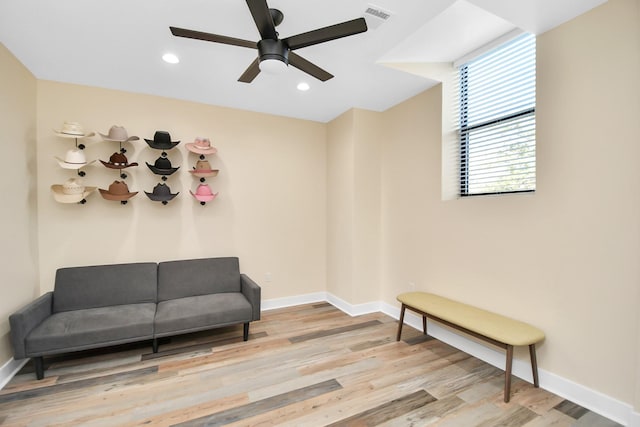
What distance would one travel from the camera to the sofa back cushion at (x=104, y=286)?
283cm

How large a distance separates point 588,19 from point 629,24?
0.25m

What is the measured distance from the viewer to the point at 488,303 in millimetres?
2643

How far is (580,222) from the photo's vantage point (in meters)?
2.03

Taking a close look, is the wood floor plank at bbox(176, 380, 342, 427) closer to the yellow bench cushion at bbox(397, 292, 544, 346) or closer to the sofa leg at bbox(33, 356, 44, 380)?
the yellow bench cushion at bbox(397, 292, 544, 346)

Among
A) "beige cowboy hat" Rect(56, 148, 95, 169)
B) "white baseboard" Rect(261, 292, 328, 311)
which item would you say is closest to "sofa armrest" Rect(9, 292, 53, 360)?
"beige cowboy hat" Rect(56, 148, 95, 169)

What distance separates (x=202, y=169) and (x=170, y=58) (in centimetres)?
124

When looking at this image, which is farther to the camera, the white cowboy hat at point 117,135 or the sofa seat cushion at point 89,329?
the white cowboy hat at point 117,135

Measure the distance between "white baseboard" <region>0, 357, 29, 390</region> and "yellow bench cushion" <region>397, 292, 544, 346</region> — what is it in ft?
11.4

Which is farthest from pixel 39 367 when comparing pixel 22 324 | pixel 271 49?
pixel 271 49

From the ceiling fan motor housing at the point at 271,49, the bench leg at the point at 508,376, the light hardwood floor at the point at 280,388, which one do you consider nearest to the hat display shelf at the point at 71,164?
the light hardwood floor at the point at 280,388

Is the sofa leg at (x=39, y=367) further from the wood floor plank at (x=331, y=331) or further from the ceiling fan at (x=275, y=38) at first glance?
the ceiling fan at (x=275, y=38)

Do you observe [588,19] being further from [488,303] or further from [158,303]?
[158,303]

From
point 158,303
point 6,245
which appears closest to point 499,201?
point 158,303

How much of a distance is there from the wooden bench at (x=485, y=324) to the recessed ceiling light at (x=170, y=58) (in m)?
3.19
